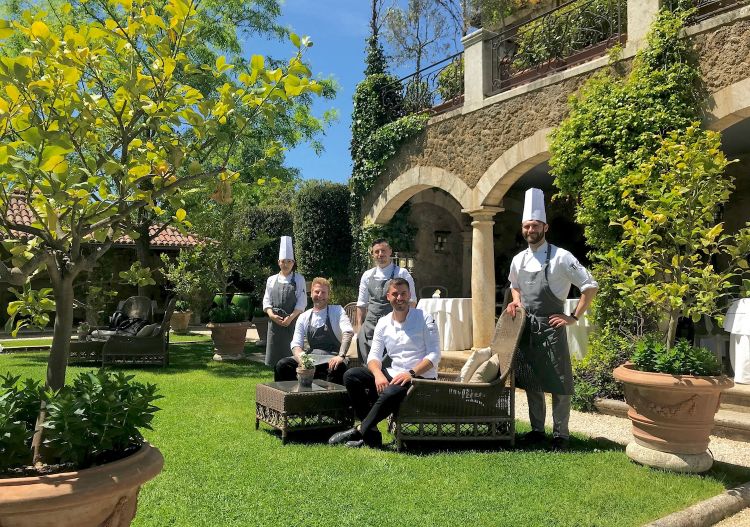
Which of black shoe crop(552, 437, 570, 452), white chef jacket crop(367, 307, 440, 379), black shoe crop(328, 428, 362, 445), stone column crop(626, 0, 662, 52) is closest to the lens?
black shoe crop(552, 437, 570, 452)

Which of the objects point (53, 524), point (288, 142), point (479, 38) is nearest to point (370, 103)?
point (479, 38)

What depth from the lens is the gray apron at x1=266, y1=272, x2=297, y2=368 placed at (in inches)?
268

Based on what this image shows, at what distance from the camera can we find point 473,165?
29.2ft

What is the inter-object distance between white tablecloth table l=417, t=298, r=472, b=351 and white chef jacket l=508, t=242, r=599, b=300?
380 centimetres

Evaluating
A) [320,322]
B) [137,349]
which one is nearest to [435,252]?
[137,349]

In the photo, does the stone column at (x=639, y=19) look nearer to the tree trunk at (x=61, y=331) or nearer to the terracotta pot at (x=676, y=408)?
the terracotta pot at (x=676, y=408)

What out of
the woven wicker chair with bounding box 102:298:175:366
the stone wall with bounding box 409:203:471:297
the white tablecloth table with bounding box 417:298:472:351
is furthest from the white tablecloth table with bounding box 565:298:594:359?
the woven wicker chair with bounding box 102:298:175:366

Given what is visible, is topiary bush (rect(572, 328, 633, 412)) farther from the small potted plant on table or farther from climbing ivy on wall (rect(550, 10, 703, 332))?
the small potted plant on table

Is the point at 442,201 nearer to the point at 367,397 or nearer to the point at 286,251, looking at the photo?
the point at 286,251

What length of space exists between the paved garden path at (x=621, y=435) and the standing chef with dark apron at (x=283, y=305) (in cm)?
277

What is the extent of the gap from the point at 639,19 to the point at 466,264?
6.75m

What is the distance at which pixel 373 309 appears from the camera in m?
5.89

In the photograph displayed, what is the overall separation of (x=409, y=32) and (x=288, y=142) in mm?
7681

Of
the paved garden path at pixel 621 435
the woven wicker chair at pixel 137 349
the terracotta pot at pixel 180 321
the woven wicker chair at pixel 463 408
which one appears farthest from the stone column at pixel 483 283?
the terracotta pot at pixel 180 321
